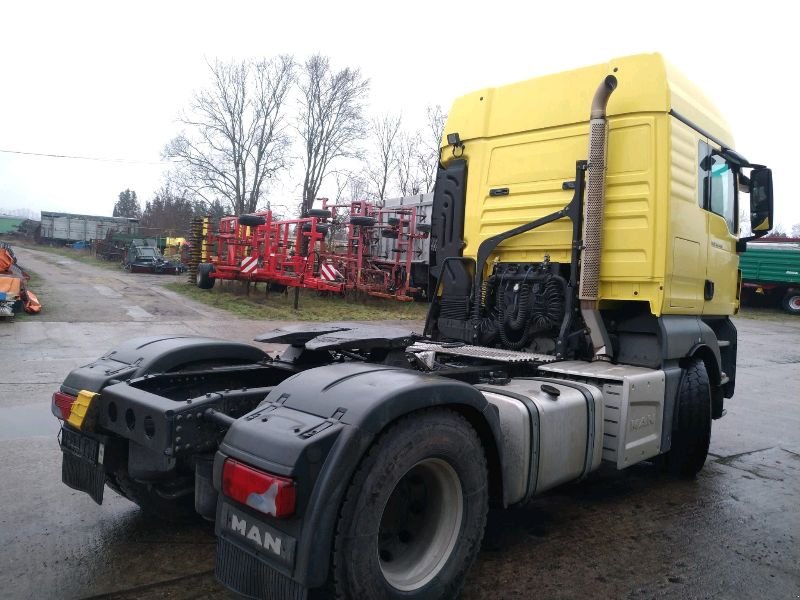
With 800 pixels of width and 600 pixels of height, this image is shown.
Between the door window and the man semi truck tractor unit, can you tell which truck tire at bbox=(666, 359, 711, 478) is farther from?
the door window

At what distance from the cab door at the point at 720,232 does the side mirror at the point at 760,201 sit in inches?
6.4

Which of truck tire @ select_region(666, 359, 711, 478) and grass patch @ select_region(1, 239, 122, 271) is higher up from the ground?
grass patch @ select_region(1, 239, 122, 271)

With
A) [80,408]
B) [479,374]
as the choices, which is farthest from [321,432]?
[479,374]

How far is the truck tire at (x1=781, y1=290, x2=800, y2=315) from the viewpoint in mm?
26859

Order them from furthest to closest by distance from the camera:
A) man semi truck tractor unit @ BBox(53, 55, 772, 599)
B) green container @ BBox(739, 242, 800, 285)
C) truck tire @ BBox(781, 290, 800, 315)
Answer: truck tire @ BBox(781, 290, 800, 315), green container @ BBox(739, 242, 800, 285), man semi truck tractor unit @ BBox(53, 55, 772, 599)

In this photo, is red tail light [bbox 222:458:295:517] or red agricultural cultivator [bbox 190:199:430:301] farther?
red agricultural cultivator [bbox 190:199:430:301]

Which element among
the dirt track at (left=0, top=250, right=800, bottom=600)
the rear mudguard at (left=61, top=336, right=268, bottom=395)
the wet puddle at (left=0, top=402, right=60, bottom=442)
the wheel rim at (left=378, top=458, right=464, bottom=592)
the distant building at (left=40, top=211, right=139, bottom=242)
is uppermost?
the distant building at (left=40, top=211, right=139, bottom=242)

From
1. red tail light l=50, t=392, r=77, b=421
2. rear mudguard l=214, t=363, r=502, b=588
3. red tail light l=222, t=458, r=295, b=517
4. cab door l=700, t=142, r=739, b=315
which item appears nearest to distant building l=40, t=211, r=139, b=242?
red tail light l=50, t=392, r=77, b=421

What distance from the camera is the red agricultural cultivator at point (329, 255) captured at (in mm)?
16109

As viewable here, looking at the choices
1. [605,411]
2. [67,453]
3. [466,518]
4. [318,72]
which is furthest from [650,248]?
[318,72]

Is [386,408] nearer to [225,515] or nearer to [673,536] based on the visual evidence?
[225,515]

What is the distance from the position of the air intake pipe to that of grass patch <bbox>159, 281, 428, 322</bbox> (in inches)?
406

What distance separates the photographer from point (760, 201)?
507 centimetres

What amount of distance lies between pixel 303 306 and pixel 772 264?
22483 mm
